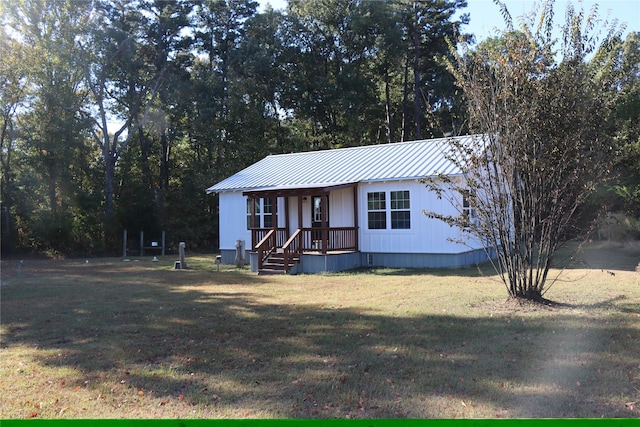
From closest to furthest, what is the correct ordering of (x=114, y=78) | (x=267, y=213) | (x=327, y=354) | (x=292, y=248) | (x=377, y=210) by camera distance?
(x=327, y=354) → (x=377, y=210) → (x=292, y=248) → (x=267, y=213) → (x=114, y=78)

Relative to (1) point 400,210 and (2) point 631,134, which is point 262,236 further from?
(2) point 631,134

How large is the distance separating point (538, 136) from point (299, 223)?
11375mm

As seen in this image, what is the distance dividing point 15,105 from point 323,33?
1864 centimetres

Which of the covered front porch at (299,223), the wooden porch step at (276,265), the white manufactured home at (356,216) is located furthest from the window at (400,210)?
the wooden porch step at (276,265)

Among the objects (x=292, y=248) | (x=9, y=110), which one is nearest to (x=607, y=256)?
(x=292, y=248)

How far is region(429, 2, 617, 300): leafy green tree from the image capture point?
848cm

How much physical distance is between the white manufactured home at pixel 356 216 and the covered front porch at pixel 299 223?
3 cm

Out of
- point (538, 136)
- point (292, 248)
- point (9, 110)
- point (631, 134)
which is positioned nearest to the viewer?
point (538, 136)

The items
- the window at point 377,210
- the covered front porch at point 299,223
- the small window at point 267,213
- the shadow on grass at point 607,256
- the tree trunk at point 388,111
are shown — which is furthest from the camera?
the tree trunk at point 388,111

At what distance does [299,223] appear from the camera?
1897 cm

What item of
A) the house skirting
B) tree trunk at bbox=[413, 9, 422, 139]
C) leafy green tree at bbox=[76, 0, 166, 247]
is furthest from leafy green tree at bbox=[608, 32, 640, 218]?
leafy green tree at bbox=[76, 0, 166, 247]

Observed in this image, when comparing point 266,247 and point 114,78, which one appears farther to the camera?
point 114,78

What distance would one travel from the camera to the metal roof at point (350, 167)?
1670 cm

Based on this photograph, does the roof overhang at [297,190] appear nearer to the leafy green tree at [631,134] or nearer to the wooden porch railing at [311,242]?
the wooden porch railing at [311,242]
